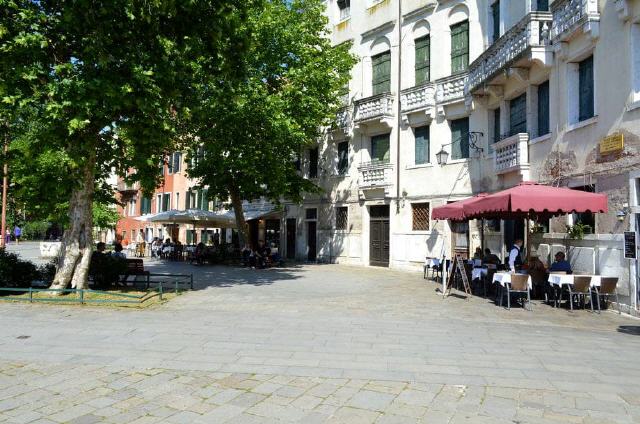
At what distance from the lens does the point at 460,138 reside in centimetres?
2025

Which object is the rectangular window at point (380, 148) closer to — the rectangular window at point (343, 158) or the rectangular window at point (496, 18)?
the rectangular window at point (343, 158)

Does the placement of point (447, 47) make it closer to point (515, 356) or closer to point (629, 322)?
point (629, 322)

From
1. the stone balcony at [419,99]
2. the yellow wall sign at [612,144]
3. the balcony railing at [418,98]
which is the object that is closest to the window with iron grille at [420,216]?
the stone balcony at [419,99]

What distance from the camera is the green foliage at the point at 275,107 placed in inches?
792

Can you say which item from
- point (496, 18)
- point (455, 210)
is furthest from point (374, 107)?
point (455, 210)

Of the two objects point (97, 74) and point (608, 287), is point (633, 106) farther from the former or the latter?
point (97, 74)

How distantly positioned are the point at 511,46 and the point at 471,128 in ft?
13.9

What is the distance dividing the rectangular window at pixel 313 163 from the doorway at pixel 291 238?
2.74m

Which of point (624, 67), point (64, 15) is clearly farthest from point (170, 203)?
point (624, 67)

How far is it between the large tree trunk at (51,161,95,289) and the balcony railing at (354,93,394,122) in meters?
13.6

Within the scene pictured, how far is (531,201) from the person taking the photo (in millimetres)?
10805

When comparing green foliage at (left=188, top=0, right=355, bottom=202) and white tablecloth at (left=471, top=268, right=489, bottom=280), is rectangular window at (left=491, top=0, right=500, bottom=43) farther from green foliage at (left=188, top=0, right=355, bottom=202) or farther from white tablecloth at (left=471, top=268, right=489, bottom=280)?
white tablecloth at (left=471, top=268, right=489, bottom=280)

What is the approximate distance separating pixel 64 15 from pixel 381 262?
16557 millimetres

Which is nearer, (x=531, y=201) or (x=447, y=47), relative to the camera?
(x=531, y=201)
